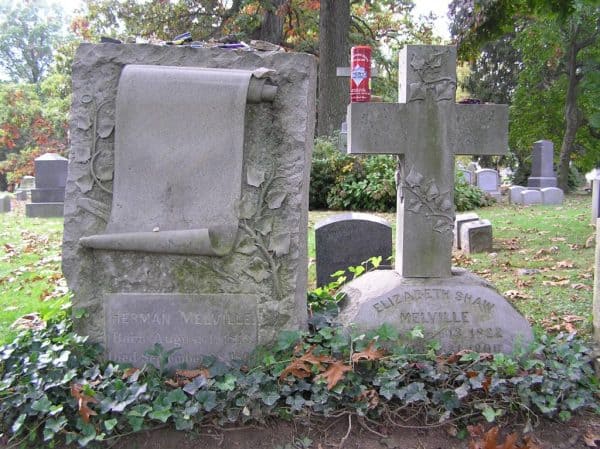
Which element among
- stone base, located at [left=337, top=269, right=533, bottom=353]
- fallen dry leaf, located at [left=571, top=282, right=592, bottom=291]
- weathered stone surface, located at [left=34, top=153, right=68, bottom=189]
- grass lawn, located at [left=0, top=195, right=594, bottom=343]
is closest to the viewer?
stone base, located at [left=337, top=269, right=533, bottom=353]

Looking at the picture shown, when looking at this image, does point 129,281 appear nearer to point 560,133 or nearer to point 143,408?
point 143,408

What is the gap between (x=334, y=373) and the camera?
118 inches

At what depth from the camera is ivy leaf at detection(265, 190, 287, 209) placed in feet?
11.0

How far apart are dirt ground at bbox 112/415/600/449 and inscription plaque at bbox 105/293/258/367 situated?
0.59 metres

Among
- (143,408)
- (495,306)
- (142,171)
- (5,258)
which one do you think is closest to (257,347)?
(143,408)

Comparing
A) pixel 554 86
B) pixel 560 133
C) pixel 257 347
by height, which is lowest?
pixel 257 347

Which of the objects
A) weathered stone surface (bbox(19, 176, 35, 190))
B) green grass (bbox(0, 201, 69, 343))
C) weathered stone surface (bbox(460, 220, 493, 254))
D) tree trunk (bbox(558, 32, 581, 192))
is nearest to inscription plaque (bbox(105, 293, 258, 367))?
green grass (bbox(0, 201, 69, 343))

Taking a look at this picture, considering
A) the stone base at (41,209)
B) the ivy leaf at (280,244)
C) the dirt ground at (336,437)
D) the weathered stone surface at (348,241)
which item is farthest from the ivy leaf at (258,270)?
the stone base at (41,209)

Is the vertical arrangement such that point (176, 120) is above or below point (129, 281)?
above

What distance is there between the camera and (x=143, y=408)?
2814 mm

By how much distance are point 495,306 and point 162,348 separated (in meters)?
2.17

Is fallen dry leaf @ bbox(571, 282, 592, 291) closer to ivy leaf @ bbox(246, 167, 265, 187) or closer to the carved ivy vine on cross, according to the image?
the carved ivy vine on cross

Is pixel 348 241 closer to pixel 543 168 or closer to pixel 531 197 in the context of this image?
pixel 531 197

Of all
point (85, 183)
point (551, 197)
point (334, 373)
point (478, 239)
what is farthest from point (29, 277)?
point (551, 197)
